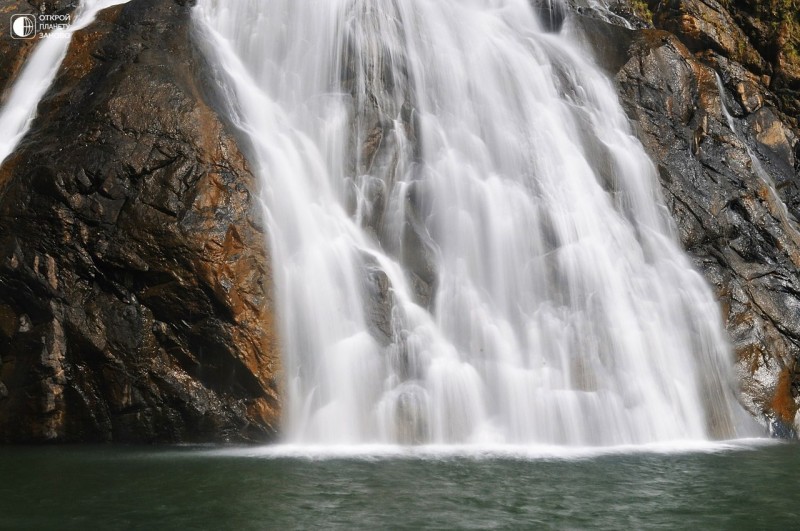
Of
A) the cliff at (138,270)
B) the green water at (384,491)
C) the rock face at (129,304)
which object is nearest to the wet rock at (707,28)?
the cliff at (138,270)

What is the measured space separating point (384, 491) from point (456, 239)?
6063 mm

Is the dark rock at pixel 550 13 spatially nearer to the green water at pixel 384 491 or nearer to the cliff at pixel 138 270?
the cliff at pixel 138 270

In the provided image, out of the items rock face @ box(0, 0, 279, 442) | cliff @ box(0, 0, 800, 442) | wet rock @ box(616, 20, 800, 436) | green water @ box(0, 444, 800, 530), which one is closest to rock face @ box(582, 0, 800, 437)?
wet rock @ box(616, 20, 800, 436)

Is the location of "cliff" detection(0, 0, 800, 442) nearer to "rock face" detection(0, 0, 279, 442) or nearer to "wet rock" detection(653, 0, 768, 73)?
"rock face" detection(0, 0, 279, 442)

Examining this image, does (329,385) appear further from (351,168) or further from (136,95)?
(136,95)

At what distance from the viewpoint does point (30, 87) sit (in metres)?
12.9

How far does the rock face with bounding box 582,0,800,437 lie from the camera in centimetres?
1360

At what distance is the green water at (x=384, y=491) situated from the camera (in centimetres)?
705

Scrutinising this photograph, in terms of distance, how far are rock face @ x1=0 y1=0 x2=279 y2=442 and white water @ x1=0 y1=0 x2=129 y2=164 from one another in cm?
126

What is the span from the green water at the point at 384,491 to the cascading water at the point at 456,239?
141 cm

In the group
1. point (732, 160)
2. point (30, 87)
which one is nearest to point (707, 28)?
point (732, 160)

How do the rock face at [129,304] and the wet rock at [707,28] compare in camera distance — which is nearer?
the rock face at [129,304]

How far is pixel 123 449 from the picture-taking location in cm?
1012

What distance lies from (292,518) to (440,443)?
4006mm
